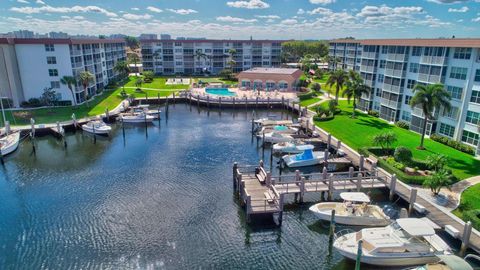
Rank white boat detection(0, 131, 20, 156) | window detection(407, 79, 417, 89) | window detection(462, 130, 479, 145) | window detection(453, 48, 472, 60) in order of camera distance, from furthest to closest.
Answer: window detection(407, 79, 417, 89)
white boat detection(0, 131, 20, 156)
window detection(453, 48, 472, 60)
window detection(462, 130, 479, 145)

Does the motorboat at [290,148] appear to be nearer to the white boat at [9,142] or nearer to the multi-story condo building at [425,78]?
the multi-story condo building at [425,78]

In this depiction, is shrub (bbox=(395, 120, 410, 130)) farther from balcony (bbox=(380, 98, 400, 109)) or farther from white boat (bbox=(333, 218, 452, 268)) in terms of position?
white boat (bbox=(333, 218, 452, 268))

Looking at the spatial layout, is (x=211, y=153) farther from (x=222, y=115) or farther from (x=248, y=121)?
(x=222, y=115)

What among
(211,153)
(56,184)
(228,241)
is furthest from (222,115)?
(228,241)

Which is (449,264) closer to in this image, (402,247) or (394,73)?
(402,247)

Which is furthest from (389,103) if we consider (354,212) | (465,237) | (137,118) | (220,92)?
(220,92)

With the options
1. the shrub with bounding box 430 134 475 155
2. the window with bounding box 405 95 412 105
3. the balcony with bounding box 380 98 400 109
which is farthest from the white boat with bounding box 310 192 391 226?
the balcony with bounding box 380 98 400 109
